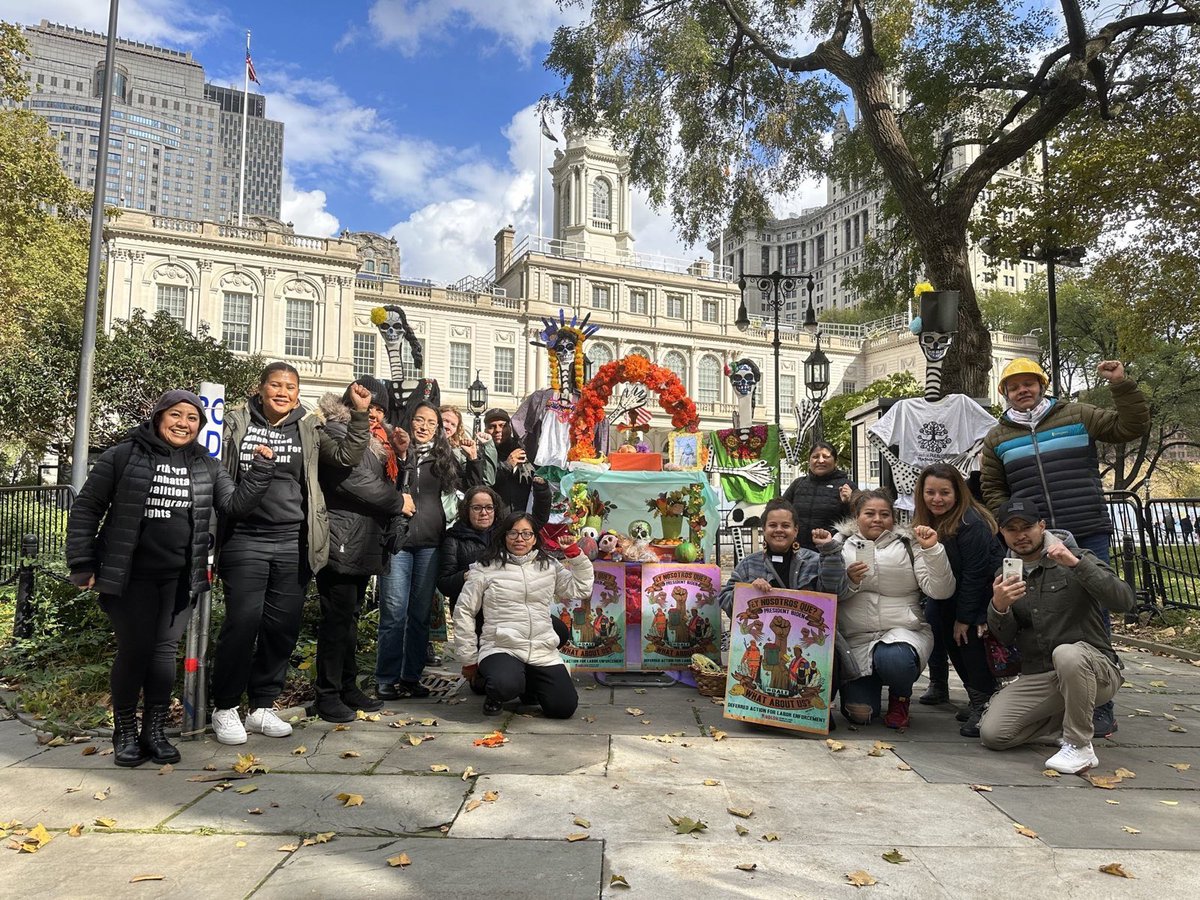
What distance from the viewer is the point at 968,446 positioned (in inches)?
275

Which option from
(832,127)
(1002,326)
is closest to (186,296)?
(832,127)

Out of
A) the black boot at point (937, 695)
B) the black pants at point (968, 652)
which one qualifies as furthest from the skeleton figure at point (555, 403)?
the black boot at point (937, 695)

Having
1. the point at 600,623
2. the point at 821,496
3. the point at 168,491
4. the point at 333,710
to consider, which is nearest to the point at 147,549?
the point at 168,491

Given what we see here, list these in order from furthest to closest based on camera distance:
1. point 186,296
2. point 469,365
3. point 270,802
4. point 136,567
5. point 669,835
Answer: point 469,365
point 186,296
point 136,567
point 270,802
point 669,835

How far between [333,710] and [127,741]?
1.14 meters

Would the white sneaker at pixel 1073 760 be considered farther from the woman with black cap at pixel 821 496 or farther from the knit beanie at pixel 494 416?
the knit beanie at pixel 494 416

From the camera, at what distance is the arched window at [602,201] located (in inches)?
2125

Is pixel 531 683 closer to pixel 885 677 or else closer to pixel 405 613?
pixel 405 613

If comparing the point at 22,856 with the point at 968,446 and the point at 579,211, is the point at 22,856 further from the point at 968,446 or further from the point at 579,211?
the point at 579,211

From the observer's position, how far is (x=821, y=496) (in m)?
6.49

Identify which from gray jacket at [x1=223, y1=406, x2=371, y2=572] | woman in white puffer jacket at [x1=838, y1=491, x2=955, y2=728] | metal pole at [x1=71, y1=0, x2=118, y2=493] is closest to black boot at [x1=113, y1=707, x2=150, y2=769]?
gray jacket at [x1=223, y1=406, x2=371, y2=572]

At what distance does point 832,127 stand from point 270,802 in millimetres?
13404

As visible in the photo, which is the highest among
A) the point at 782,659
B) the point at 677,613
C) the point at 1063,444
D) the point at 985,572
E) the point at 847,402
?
the point at 847,402

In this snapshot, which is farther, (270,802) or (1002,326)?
(1002,326)
